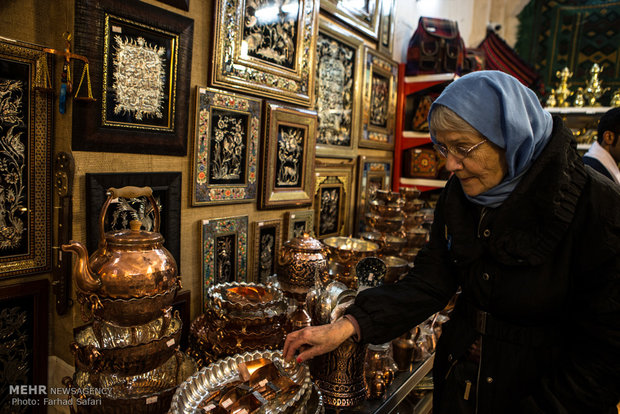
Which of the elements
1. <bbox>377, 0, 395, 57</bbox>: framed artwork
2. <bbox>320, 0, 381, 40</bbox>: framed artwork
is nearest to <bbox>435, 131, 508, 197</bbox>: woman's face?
<bbox>320, 0, 381, 40</bbox>: framed artwork

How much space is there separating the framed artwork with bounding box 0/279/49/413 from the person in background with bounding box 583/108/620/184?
296 centimetres

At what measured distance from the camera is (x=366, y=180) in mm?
3086

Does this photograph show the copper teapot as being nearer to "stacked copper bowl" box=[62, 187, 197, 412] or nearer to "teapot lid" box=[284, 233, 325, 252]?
"stacked copper bowl" box=[62, 187, 197, 412]

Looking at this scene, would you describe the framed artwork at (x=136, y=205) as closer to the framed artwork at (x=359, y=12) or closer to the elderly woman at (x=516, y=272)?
the elderly woman at (x=516, y=272)

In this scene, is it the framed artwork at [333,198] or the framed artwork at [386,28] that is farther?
the framed artwork at [386,28]

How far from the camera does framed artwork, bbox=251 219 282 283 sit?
202 centimetres

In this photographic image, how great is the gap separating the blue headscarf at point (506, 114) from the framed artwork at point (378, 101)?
2001 millimetres

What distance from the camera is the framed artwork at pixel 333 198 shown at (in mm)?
2600

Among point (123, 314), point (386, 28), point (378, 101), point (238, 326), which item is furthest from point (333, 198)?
point (123, 314)

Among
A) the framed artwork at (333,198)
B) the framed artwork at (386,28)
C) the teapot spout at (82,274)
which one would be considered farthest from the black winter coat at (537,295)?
the framed artwork at (386,28)

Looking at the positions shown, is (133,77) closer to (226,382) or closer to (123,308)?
(123,308)

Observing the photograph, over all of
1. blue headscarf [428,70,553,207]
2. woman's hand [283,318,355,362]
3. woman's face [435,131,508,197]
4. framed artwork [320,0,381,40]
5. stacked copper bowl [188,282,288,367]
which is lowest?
stacked copper bowl [188,282,288,367]

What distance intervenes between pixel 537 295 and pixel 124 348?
3.50 feet

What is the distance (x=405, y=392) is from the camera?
5.10ft
